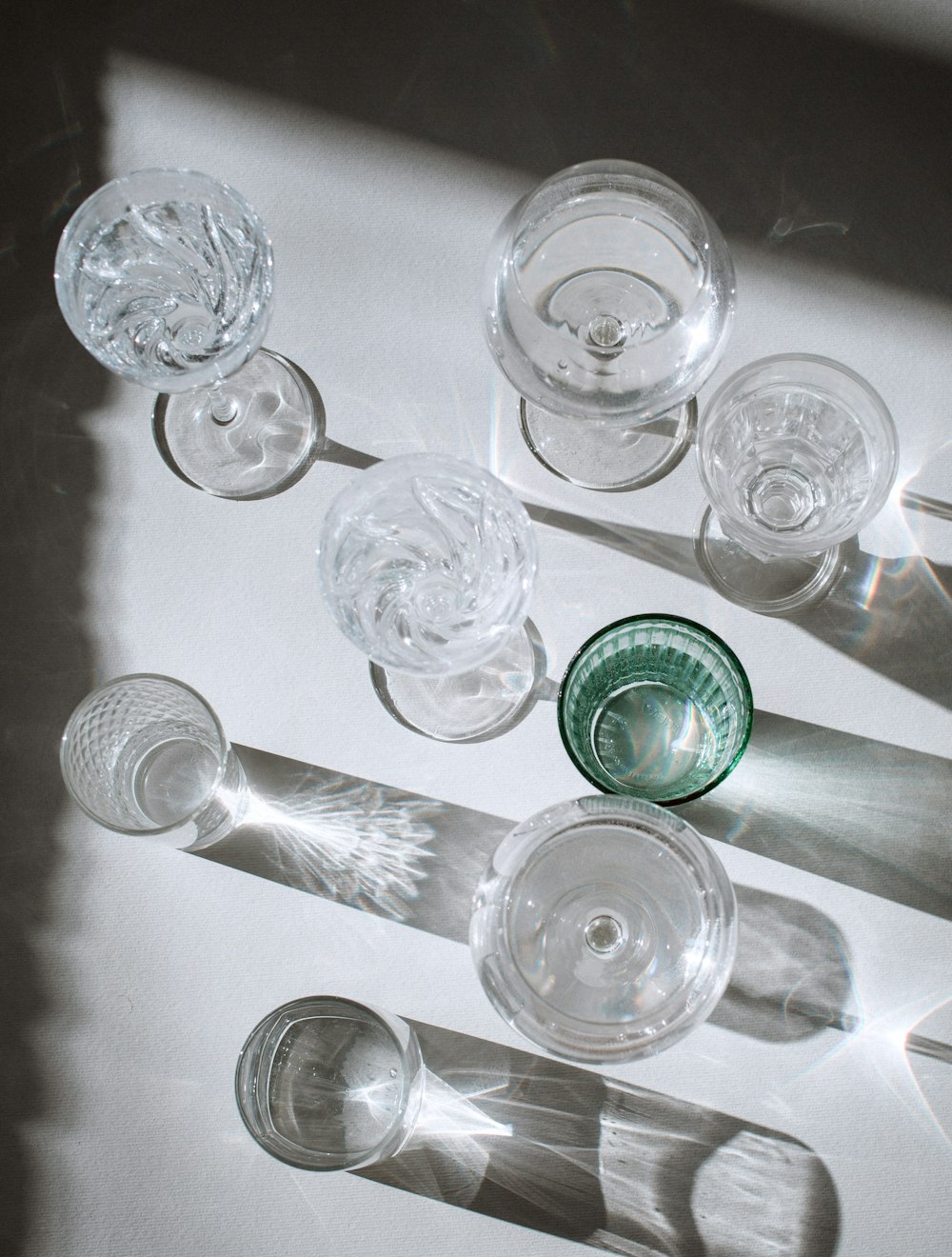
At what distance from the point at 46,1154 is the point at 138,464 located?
2.21 ft

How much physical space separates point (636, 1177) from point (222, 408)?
2.72 ft

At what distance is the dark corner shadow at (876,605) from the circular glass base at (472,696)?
0.13 meters

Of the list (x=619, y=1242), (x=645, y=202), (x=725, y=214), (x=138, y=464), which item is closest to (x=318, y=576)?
(x=138, y=464)

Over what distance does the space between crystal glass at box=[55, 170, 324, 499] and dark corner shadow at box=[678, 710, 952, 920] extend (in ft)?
1.71

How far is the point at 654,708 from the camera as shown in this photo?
1.01 metres

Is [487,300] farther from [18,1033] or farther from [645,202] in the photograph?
[18,1033]

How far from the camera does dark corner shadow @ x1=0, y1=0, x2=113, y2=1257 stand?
3.35ft

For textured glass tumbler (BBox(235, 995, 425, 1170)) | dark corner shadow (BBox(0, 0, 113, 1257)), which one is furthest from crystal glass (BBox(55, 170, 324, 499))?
textured glass tumbler (BBox(235, 995, 425, 1170))

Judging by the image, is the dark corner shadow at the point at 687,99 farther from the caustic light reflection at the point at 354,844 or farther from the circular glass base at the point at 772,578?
the caustic light reflection at the point at 354,844

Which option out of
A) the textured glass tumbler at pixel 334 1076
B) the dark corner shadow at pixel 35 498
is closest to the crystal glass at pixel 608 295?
the dark corner shadow at pixel 35 498

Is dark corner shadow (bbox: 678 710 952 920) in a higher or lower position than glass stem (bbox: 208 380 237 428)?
lower

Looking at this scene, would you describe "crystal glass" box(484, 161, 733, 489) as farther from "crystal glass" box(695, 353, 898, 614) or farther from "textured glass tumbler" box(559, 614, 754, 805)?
"textured glass tumbler" box(559, 614, 754, 805)

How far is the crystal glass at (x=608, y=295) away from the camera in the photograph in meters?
0.89

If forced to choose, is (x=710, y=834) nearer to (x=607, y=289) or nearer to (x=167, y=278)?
(x=607, y=289)
